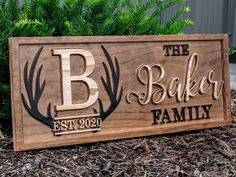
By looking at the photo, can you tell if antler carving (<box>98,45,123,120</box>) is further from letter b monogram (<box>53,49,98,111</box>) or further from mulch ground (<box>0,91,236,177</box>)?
mulch ground (<box>0,91,236,177</box>)

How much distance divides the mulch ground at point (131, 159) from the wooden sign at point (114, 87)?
0.06 meters

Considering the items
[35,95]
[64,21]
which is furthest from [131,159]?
[64,21]

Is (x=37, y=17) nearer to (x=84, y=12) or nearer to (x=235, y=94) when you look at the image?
(x=84, y=12)

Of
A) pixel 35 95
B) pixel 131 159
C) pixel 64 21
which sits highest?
pixel 64 21

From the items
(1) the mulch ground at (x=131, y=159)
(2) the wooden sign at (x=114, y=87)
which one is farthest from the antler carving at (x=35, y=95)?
(1) the mulch ground at (x=131, y=159)

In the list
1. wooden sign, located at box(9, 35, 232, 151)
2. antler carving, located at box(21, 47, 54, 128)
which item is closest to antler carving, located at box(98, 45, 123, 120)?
wooden sign, located at box(9, 35, 232, 151)

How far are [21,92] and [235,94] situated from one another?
2359 millimetres

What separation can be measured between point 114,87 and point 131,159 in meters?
0.43

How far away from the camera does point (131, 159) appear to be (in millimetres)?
2414

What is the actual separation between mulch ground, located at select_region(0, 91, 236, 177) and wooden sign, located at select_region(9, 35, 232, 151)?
0.20 feet

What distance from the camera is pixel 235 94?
4.16 metres

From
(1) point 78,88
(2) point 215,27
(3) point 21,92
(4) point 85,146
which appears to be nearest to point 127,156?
(4) point 85,146

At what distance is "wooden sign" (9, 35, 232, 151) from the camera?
2398 mm

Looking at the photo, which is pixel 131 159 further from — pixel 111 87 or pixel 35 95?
pixel 35 95
